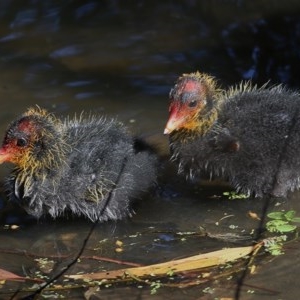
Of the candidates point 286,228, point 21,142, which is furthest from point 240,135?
point 21,142

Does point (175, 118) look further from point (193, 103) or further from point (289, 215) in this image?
point (289, 215)

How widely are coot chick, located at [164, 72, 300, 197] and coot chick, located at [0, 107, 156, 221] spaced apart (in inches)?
12.2

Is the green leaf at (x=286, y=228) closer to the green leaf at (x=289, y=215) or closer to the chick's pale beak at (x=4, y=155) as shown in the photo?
the green leaf at (x=289, y=215)

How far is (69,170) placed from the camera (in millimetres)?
4047

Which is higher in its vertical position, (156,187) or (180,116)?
(180,116)

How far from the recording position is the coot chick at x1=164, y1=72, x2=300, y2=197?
4.11m

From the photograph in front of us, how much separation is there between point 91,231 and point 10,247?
0.42m

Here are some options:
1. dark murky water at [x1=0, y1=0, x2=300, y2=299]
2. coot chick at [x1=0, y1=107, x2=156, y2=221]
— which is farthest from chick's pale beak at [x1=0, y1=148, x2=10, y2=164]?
dark murky water at [x1=0, y1=0, x2=300, y2=299]

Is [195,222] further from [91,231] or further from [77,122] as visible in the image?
[77,122]

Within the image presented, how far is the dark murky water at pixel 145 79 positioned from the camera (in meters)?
3.77

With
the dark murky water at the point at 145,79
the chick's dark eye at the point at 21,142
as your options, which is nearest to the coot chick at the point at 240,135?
the dark murky water at the point at 145,79

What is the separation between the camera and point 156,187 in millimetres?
4379

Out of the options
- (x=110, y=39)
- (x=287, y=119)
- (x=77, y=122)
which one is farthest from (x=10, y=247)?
(x=110, y=39)

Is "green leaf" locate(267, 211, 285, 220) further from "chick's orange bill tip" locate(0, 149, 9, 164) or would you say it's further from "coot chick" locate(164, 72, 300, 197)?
"chick's orange bill tip" locate(0, 149, 9, 164)
